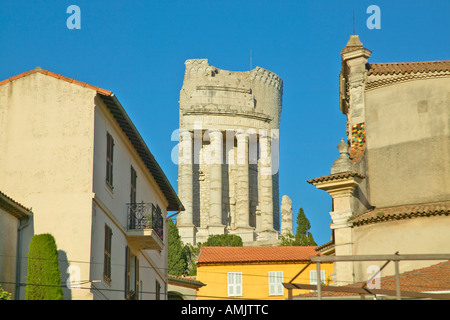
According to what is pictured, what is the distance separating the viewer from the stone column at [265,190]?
325 feet

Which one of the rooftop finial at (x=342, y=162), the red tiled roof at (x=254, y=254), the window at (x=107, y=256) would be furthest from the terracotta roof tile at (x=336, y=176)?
the red tiled roof at (x=254, y=254)

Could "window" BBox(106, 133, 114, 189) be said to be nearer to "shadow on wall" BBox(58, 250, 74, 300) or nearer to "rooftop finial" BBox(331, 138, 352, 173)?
"shadow on wall" BBox(58, 250, 74, 300)

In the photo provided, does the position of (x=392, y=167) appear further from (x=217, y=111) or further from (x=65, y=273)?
(x=217, y=111)

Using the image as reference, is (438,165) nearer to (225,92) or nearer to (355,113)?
(355,113)

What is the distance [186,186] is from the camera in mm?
98125

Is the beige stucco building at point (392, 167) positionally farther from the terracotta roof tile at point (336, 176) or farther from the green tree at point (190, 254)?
the green tree at point (190, 254)

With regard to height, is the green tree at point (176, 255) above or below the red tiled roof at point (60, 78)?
above

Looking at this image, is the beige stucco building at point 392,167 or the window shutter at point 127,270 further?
the beige stucco building at point 392,167

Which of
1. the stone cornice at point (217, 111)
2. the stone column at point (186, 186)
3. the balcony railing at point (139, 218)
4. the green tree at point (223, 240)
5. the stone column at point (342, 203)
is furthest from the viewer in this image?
the stone cornice at point (217, 111)

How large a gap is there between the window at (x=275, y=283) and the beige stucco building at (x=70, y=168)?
68.5 feet

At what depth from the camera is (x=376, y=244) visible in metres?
32.9

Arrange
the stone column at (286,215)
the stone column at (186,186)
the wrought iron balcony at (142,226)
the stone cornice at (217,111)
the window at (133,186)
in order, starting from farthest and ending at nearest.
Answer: the stone cornice at (217,111) < the stone column at (286,215) < the stone column at (186,186) < the window at (133,186) < the wrought iron balcony at (142,226)

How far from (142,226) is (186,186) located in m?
65.2

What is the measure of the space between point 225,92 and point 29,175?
7657cm
